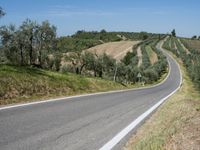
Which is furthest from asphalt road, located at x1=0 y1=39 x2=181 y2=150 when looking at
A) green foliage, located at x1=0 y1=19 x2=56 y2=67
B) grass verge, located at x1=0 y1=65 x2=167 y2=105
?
green foliage, located at x1=0 y1=19 x2=56 y2=67

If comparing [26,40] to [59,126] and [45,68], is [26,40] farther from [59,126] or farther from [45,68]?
[59,126]

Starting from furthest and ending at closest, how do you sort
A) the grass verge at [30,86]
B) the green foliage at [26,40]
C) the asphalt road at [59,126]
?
the green foliage at [26,40] → the grass verge at [30,86] → the asphalt road at [59,126]

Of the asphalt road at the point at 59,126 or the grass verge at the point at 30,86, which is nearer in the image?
the asphalt road at the point at 59,126

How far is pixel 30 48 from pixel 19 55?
1878 mm

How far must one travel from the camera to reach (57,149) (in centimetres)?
746

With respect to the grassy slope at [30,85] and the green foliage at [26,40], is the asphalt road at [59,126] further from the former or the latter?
the green foliage at [26,40]

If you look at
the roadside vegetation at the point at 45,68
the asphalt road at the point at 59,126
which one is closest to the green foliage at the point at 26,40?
the roadside vegetation at the point at 45,68

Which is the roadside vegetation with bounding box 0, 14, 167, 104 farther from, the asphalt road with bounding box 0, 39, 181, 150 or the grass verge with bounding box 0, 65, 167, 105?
the asphalt road with bounding box 0, 39, 181, 150

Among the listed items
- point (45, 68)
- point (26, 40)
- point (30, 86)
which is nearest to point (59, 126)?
point (30, 86)

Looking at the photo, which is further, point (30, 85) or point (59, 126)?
point (30, 85)

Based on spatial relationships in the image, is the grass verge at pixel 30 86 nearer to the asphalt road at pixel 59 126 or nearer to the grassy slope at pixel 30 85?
the grassy slope at pixel 30 85

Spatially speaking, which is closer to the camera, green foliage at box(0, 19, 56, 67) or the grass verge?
the grass verge

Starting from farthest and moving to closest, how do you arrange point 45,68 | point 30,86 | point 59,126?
point 45,68
point 30,86
point 59,126

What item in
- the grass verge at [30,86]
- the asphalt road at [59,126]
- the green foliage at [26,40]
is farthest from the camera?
the green foliage at [26,40]
